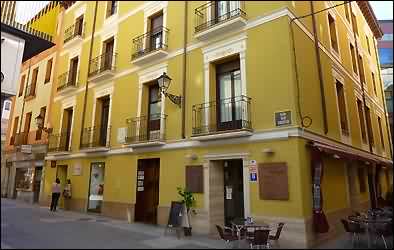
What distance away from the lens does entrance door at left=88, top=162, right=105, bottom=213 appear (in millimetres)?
12711

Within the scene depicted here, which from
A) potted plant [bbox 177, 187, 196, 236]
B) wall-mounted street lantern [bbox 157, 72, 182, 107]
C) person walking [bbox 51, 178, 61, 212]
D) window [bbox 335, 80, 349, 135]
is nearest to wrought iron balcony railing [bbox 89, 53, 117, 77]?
wall-mounted street lantern [bbox 157, 72, 182, 107]

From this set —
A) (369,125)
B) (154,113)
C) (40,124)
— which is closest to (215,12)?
(154,113)

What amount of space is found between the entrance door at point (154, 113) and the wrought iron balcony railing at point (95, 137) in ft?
7.21

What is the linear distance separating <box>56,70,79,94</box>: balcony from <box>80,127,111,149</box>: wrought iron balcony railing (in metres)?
2.68

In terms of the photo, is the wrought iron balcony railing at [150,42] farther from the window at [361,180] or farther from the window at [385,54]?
the window at [385,54]

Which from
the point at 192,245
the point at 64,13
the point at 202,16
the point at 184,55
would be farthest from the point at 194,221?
the point at 64,13

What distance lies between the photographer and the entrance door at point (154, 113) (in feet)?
36.8

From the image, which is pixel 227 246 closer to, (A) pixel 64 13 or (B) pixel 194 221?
(B) pixel 194 221

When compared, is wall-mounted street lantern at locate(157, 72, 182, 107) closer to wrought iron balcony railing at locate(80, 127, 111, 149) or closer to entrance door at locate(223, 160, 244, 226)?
entrance door at locate(223, 160, 244, 226)

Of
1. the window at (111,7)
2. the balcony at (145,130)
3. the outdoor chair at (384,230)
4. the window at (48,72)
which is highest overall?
the window at (111,7)

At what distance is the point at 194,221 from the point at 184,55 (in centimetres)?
547

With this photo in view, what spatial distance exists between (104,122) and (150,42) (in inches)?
164

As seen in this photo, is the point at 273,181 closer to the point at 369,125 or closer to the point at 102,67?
the point at 102,67

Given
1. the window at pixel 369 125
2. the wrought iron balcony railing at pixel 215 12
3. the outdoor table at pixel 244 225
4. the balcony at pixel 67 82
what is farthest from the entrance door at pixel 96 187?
the window at pixel 369 125
